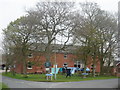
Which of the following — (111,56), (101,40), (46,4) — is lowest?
(111,56)

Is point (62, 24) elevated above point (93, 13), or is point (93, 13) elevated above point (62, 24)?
point (93, 13)

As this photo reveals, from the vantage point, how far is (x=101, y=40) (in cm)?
3528

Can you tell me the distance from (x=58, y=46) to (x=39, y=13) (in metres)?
6.64

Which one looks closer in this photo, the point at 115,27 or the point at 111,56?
the point at 115,27

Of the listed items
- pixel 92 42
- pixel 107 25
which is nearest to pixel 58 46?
pixel 92 42

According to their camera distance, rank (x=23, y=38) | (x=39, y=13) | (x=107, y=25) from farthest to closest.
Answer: (x=107, y=25)
(x=23, y=38)
(x=39, y=13)

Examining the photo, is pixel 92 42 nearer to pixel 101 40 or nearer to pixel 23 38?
pixel 101 40

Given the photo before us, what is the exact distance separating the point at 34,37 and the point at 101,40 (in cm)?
1122

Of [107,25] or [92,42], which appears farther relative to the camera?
[107,25]

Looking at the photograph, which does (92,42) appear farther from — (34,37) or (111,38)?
(34,37)

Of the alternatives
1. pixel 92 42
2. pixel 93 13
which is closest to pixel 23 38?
pixel 92 42

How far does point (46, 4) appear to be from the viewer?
32469mm

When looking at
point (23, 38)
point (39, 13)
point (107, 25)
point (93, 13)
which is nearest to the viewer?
point (39, 13)

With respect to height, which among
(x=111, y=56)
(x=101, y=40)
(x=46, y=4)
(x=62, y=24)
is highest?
(x=46, y=4)
